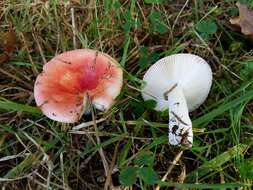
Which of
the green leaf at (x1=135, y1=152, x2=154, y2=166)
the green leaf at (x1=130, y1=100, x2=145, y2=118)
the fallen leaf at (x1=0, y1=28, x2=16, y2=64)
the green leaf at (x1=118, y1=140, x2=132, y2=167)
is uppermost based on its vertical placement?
the fallen leaf at (x1=0, y1=28, x2=16, y2=64)

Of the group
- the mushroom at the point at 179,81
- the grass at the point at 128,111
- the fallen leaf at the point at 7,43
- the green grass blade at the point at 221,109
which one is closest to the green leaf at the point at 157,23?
the grass at the point at 128,111

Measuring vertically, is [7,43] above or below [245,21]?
below

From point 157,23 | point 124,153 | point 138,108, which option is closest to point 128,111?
point 138,108

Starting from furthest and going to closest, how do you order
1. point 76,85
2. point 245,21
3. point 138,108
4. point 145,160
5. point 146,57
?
point 245,21, point 146,57, point 138,108, point 76,85, point 145,160

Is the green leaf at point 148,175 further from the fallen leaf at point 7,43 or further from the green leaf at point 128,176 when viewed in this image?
the fallen leaf at point 7,43

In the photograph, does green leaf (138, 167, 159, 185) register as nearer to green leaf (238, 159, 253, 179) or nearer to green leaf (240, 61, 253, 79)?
green leaf (238, 159, 253, 179)

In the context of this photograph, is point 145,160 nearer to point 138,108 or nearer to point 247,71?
point 138,108

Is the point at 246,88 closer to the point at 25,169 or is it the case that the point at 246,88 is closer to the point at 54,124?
the point at 54,124

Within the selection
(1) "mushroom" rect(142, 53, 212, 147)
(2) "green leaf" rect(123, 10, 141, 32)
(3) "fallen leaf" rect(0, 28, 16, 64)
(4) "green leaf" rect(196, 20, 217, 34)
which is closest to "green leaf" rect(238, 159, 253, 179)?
(1) "mushroom" rect(142, 53, 212, 147)
